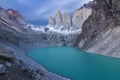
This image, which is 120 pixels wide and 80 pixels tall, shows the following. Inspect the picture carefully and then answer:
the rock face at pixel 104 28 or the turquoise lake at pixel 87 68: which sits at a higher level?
the rock face at pixel 104 28

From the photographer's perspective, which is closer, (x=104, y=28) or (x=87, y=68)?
(x=87, y=68)

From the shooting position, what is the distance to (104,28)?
104125 mm

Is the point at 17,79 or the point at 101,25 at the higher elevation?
the point at 101,25

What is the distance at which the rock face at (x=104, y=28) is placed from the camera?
8269cm

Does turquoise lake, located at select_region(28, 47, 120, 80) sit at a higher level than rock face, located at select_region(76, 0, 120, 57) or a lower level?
lower

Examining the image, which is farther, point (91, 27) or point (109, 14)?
point (91, 27)

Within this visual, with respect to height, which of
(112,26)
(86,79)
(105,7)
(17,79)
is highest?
(105,7)

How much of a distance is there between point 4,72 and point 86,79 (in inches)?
678

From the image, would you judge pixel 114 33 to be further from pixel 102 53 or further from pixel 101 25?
pixel 101 25

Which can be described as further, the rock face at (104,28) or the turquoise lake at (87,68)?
the rock face at (104,28)

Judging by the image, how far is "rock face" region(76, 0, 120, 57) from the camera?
82.7m

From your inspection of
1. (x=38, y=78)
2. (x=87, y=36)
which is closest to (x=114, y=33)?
(x=87, y=36)

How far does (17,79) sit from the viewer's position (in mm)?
22156

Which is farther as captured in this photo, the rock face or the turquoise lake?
the rock face
